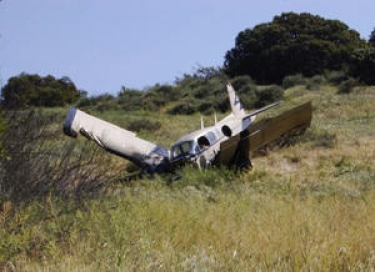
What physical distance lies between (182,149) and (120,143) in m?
1.88

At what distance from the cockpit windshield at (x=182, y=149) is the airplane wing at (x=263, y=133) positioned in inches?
31.8

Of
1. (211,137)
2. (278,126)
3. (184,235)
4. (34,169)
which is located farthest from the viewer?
(278,126)

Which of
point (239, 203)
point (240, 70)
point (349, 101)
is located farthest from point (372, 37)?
point (239, 203)

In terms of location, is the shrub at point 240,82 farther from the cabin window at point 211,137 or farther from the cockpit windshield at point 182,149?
the cockpit windshield at point 182,149

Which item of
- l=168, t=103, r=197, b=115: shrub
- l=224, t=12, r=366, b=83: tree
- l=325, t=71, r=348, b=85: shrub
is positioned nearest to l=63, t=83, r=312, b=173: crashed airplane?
l=168, t=103, r=197, b=115: shrub

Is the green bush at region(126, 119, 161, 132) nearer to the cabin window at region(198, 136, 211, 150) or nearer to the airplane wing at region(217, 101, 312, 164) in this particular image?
the airplane wing at region(217, 101, 312, 164)

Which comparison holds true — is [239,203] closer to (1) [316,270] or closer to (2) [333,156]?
(1) [316,270]

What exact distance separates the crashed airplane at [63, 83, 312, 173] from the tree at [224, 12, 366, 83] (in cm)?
2345

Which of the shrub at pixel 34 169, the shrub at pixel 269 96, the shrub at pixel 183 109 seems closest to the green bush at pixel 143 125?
the shrub at pixel 183 109

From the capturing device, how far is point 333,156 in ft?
50.0

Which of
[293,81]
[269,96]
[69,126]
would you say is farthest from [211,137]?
[293,81]

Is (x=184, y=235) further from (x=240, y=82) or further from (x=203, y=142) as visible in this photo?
(x=240, y=82)

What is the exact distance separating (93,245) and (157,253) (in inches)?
27.8

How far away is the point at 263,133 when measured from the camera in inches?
619
